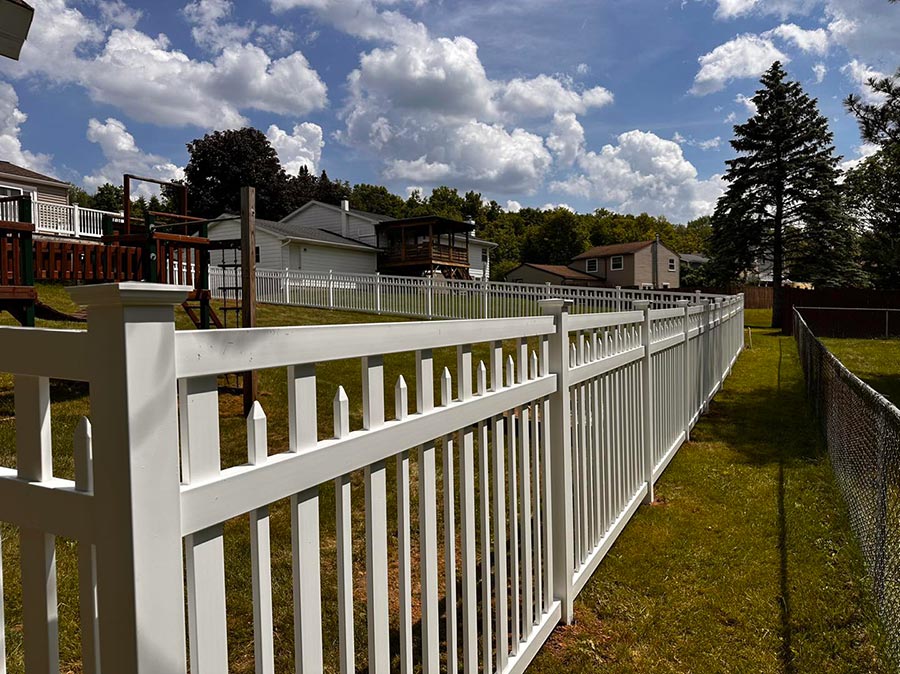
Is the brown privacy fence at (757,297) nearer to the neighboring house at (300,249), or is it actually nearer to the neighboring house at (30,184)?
the neighboring house at (300,249)

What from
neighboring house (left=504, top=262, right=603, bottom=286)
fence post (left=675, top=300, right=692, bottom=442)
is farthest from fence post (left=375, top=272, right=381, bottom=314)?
neighboring house (left=504, top=262, right=603, bottom=286)

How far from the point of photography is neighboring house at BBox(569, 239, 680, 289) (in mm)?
48344

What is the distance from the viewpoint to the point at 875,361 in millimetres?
13305

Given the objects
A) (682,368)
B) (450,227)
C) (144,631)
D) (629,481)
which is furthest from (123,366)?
(450,227)

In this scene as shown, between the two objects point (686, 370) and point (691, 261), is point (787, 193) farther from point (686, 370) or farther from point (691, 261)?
point (691, 261)

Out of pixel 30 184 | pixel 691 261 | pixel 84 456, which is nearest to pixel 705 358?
pixel 84 456

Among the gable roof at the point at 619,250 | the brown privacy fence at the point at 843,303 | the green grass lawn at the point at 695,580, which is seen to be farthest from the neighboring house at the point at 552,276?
the green grass lawn at the point at 695,580

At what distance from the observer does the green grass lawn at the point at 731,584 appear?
2.78 metres

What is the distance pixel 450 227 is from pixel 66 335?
108 ft

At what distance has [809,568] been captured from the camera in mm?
3611

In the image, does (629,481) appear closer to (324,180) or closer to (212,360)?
(212,360)

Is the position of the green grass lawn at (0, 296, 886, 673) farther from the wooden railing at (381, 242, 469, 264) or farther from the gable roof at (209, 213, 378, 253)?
the wooden railing at (381, 242, 469, 264)

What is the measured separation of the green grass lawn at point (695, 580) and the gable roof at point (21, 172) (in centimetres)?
2608

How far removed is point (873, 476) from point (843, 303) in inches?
921
